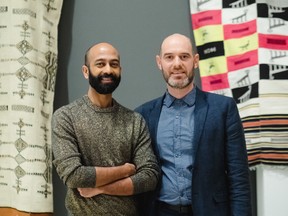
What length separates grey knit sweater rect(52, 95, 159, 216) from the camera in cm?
158

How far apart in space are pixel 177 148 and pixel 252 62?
719 mm

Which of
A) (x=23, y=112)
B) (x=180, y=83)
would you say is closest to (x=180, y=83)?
(x=180, y=83)

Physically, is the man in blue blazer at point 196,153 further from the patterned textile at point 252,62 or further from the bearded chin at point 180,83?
the patterned textile at point 252,62

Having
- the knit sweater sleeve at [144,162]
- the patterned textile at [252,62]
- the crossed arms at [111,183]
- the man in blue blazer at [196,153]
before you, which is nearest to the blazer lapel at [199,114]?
the man in blue blazer at [196,153]

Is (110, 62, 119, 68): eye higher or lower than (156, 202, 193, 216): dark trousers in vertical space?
higher

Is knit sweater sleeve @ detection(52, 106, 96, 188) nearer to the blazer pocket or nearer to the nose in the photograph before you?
the nose

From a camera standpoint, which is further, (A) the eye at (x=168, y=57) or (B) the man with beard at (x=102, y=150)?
(A) the eye at (x=168, y=57)

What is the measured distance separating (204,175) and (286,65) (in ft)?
2.68

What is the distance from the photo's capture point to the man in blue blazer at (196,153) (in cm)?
170

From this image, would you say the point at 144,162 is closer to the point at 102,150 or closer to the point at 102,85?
the point at 102,150

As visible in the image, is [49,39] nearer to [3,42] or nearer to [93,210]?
[3,42]

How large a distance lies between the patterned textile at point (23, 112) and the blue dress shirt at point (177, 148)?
2.25 ft

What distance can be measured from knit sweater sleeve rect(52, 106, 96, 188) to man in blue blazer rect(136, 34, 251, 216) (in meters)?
0.35

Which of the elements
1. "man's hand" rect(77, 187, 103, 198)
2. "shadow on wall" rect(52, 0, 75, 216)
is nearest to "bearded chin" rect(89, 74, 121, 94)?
"man's hand" rect(77, 187, 103, 198)
